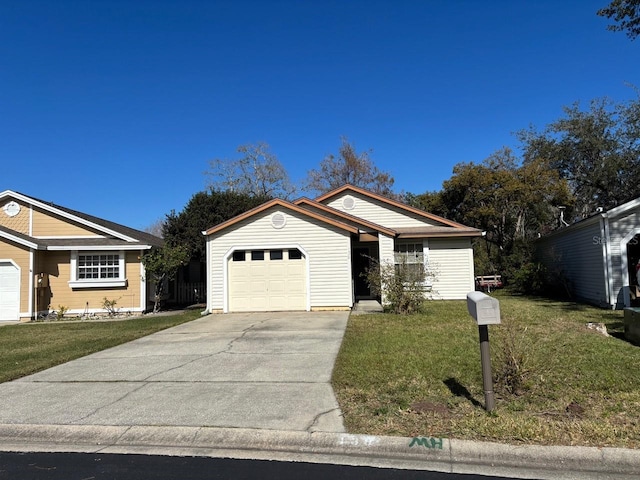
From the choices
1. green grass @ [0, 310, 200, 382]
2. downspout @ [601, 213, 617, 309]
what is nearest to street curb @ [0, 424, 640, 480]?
green grass @ [0, 310, 200, 382]

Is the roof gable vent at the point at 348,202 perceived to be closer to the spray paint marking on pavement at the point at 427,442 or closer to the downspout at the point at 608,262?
the downspout at the point at 608,262

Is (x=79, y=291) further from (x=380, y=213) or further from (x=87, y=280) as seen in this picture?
(x=380, y=213)

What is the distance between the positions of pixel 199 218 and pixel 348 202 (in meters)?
9.48

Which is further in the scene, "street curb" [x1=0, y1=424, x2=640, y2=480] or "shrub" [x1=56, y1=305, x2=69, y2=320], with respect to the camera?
"shrub" [x1=56, y1=305, x2=69, y2=320]

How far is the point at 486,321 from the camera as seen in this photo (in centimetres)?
461

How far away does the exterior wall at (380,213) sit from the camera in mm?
20062

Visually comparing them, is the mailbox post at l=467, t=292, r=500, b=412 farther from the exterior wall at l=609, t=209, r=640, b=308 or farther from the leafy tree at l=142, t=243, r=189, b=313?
the leafy tree at l=142, t=243, r=189, b=313

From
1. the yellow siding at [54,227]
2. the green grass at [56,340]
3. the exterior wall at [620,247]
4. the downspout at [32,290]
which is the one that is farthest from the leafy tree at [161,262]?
the exterior wall at [620,247]

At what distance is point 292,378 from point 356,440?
7.97 ft

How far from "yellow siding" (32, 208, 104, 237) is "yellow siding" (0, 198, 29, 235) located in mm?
326

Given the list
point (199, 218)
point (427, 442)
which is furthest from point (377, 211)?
point (427, 442)

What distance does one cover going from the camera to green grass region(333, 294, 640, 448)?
429 centimetres

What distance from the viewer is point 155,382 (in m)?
6.51

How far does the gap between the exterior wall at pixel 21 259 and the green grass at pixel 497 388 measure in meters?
13.4
